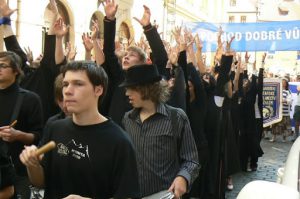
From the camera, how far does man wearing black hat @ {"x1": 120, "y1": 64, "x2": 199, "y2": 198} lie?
3.44 m

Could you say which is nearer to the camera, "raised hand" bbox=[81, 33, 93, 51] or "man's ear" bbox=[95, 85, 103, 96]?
"man's ear" bbox=[95, 85, 103, 96]

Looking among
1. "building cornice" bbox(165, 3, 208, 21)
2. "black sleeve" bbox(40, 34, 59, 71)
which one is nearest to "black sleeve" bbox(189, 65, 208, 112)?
"black sleeve" bbox(40, 34, 59, 71)

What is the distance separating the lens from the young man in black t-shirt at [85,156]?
7.98 ft

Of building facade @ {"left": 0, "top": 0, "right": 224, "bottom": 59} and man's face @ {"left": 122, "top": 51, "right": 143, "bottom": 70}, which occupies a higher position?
building facade @ {"left": 0, "top": 0, "right": 224, "bottom": 59}

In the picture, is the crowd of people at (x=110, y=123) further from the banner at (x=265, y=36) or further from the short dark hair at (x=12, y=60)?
the banner at (x=265, y=36)

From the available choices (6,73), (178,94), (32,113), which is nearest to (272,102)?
(178,94)

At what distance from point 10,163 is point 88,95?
1.72 metres

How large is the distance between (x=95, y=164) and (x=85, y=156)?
7 cm

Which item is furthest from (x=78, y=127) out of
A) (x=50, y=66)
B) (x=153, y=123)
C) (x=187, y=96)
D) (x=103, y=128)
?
(x=187, y=96)

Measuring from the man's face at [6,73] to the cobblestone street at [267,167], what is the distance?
4.23m

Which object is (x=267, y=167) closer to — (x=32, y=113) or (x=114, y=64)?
(x=114, y=64)

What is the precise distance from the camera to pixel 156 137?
11.4 feet

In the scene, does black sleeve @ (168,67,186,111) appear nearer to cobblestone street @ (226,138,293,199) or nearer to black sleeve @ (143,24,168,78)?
black sleeve @ (143,24,168,78)

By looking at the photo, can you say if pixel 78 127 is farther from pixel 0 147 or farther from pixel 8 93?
pixel 8 93
